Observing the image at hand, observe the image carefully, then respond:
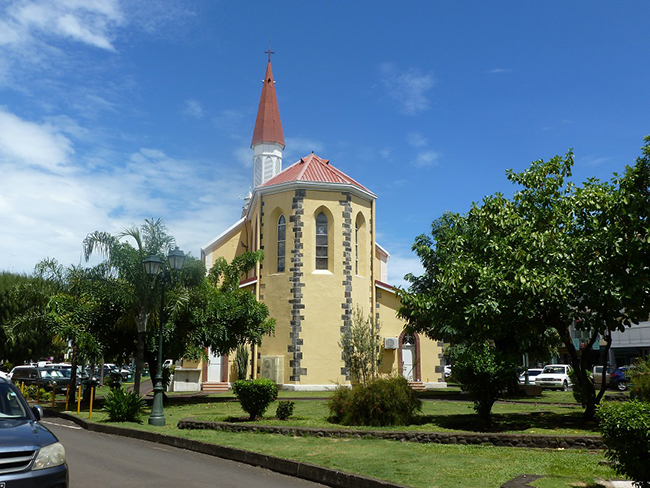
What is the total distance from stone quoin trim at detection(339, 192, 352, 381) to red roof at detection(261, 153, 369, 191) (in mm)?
1169

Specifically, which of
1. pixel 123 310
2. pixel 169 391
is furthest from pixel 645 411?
pixel 169 391

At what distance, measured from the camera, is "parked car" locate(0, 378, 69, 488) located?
18.6 feet

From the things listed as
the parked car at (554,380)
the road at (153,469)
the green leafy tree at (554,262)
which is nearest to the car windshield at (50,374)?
the road at (153,469)

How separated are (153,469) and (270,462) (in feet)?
6.19

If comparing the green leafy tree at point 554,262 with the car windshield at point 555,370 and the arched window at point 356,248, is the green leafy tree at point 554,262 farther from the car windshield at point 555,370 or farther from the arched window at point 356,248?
the car windshield at point 555,370

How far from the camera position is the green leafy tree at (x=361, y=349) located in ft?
91.7

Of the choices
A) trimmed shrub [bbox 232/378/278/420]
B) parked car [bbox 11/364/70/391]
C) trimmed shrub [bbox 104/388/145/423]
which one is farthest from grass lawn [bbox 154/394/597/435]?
parked car [bbox 11/364/70/391]

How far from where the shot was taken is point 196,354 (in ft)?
74.3

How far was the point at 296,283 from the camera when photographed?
1216 inches

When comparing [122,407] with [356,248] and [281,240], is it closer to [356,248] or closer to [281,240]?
[281,240]

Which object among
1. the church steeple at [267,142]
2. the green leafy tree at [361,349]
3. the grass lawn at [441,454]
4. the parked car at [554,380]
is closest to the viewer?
the grass lawn at [441,454]

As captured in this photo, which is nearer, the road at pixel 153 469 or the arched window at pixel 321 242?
the road at pixel 153 469

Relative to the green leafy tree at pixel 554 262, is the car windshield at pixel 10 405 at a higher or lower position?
lower

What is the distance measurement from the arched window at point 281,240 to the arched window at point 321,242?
1.72m
